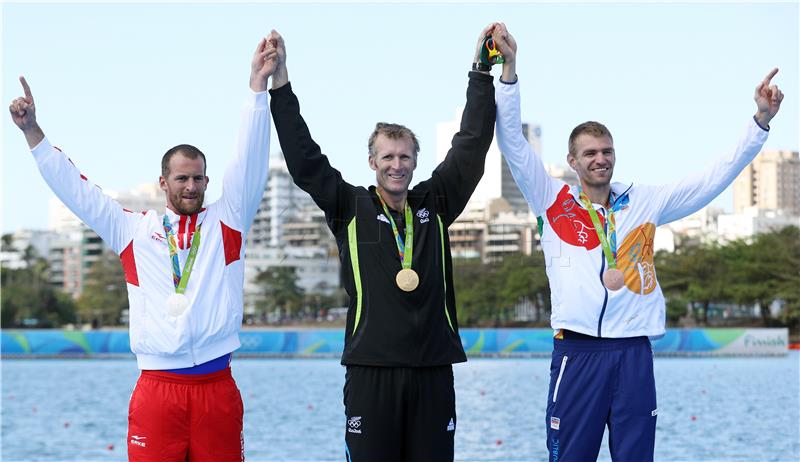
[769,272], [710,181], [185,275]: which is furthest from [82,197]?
[769,272]

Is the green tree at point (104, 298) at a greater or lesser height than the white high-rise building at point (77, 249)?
lesser

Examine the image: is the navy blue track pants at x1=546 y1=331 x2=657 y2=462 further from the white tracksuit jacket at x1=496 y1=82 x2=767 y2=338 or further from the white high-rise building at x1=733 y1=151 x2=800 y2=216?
the white high-rise building at x1=733 y1=151 x2=800 y2=216

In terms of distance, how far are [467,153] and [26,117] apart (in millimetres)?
2001

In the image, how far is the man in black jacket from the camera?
165 inches

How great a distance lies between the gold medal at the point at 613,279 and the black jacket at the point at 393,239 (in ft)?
2.37

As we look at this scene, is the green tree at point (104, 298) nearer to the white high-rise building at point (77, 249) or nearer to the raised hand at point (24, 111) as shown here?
the white high-rise building at point (77, 249)

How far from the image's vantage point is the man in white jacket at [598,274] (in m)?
4.54

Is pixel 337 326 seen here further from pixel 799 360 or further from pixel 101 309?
pixel 799 360

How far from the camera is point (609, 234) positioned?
4688 mm

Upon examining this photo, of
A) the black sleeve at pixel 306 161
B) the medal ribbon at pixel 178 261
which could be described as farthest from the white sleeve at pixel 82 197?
the black sleeve at pixel 306 161

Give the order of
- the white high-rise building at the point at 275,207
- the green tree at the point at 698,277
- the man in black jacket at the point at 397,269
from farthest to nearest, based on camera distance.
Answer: the white high-rise building at the point at 275,207 < the green tree at the point at 698,277 < the man in black jacket at the point at 397,269

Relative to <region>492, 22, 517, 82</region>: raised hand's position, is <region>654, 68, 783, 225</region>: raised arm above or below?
below

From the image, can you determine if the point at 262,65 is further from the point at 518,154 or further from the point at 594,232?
the point at 594,232

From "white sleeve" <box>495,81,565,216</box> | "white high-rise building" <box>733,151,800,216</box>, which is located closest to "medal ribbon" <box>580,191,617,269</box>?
"white sleeve" <box>495,81,565,216</box>
